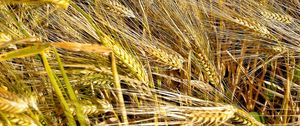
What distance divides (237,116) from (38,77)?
0.45 metres

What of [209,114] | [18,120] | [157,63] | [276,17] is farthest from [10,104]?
[276,17]

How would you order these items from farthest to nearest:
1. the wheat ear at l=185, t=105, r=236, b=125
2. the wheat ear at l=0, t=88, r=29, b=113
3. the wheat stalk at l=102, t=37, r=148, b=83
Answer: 1. the wheat stalk at l=102, t=37, r=148, b=83
2. the wheat ear at l=185, t=105, r=236, b=125
3. the wheat ear at l=0, t=88, r=29, b=113

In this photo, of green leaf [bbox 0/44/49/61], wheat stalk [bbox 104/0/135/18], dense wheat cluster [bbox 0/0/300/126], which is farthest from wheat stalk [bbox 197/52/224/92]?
green leaf [bbox 0/44/49/61]

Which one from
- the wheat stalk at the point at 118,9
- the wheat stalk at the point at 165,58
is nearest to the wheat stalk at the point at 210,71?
the wheat stalk at the point at 165,58

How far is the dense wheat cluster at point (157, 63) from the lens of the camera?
103 cm

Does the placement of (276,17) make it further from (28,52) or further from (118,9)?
(28,52)

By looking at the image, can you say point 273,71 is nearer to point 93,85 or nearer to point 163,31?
point 163,31

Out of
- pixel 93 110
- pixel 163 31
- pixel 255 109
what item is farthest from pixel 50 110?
pixel 255 109

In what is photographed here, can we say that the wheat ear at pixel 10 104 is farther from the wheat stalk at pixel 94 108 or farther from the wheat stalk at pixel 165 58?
the wheat stalk at pixel 165 58

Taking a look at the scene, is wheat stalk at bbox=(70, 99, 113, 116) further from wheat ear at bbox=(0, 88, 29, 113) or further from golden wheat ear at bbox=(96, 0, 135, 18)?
golden wheat ear at bbox=(96, 0, 135, 18)

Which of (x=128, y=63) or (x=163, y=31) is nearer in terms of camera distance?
(x=128, y=63)

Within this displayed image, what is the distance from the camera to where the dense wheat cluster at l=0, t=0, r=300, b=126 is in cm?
103

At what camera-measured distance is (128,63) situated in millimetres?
1116

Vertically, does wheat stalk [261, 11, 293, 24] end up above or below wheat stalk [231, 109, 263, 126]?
above
